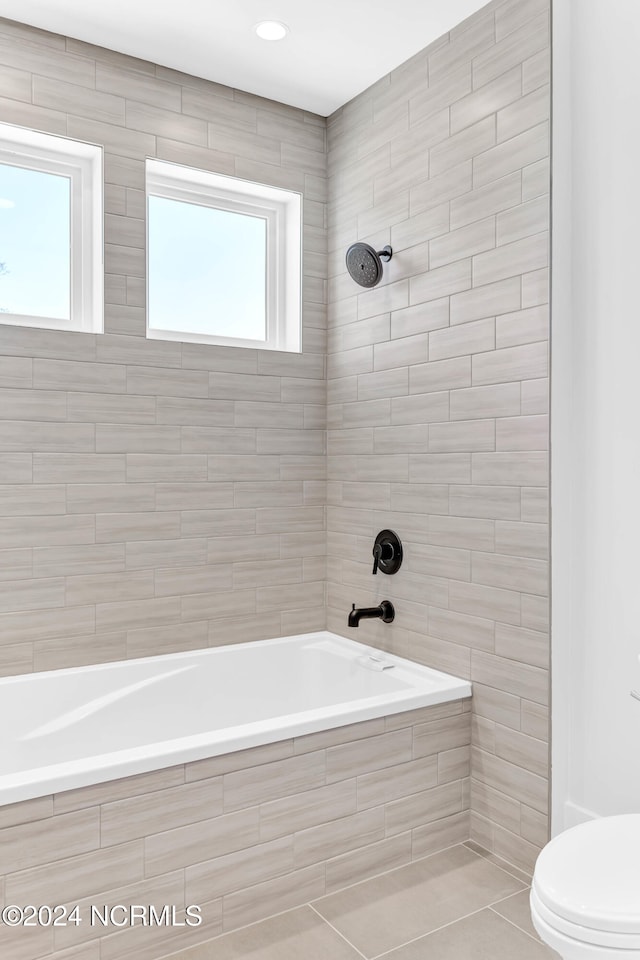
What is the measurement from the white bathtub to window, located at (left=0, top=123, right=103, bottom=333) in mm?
1410

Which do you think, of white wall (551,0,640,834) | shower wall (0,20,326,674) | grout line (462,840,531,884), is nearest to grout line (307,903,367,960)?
grout line (462,840,531,884)

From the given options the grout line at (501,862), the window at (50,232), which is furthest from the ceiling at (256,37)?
the grout line at (501,862)

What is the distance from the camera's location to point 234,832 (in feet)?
6.63

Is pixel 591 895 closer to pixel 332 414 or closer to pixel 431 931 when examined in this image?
pixel 431 931

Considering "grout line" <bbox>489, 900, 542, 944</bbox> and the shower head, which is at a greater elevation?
the shower head

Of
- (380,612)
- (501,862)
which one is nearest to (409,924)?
(501,862)

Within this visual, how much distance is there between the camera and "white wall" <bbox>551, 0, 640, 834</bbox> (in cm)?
215

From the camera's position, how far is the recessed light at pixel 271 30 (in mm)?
2637

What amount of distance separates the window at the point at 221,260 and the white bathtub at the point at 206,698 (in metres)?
1.40

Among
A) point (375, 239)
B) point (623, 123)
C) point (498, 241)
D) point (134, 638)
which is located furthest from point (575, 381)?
point (134, 638)

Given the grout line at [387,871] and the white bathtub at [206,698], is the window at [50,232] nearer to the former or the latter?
the white bathtub at [206,698]

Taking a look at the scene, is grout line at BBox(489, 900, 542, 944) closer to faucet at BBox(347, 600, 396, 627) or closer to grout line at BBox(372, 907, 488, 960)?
grout line at BBox(372, 907, 488, 960)

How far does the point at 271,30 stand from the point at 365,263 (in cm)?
91

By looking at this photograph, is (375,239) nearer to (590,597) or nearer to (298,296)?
(298,296)
